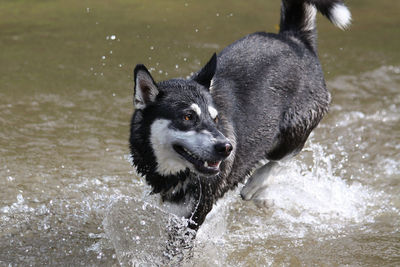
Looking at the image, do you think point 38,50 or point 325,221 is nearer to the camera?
point 325,221

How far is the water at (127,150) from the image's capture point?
4695mm

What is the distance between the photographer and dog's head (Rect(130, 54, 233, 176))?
157 inches

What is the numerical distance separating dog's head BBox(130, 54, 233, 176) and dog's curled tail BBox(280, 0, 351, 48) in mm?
1410

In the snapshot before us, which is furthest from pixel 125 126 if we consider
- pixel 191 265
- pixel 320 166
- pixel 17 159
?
pixel 191 265

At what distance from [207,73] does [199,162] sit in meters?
0.71

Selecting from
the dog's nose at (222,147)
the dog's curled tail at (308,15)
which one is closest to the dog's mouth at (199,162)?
the dog's nose at (222,147)

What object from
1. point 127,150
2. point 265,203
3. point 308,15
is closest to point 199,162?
point 265,203

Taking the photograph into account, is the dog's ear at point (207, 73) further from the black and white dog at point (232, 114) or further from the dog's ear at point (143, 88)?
the dog's ear at point (143, 88)

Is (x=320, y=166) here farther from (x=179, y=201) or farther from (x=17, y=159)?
(x=17, y=159)

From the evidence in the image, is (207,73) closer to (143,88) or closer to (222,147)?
(143,88)

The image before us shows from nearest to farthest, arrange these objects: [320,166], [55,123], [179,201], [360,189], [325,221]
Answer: [179,201]
[325,221]
[360,189]
[320,166]
[55,123]

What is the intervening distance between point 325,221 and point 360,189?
617 mm

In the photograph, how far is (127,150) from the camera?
6262 millimetres

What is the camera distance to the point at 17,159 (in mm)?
5906
